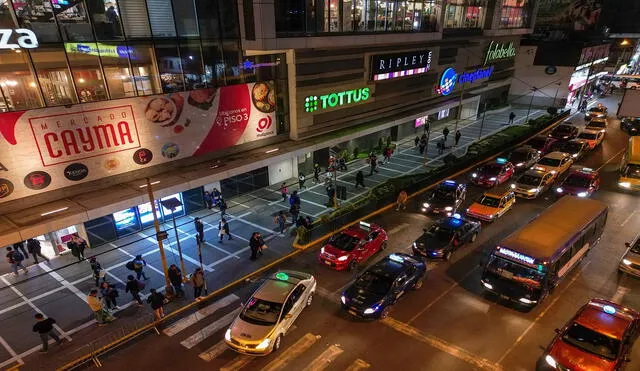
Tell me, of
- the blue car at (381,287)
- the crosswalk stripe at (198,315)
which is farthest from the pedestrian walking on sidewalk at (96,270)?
the blue car at (381,287)

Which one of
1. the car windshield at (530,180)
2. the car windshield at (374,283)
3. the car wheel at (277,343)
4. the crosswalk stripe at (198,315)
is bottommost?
the crosswalk stripe at (198,315)

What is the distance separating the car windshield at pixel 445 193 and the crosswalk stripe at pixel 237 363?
52.2 feet

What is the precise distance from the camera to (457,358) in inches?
523

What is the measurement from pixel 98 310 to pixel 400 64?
88.1 ft

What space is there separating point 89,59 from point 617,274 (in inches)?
1028

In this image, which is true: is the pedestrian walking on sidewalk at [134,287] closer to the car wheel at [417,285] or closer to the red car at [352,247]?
the red car at [352,247]

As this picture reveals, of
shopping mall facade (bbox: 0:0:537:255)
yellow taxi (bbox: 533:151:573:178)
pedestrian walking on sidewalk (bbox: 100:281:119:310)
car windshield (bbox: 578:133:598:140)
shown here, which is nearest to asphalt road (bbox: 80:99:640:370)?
pedestrian walking on sidewalk (bbox: 100:281:119:310)

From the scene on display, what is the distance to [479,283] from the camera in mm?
17609

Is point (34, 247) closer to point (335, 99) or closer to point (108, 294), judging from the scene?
point (108, 294)

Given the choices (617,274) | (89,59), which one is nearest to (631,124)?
(617,274)

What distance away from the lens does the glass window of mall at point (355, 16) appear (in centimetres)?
2234

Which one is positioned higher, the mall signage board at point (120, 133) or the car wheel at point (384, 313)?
the mall signage board at point (120, 133)

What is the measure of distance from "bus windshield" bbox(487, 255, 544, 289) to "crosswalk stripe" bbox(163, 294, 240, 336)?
11051mm

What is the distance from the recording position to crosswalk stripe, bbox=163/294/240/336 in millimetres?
15016
